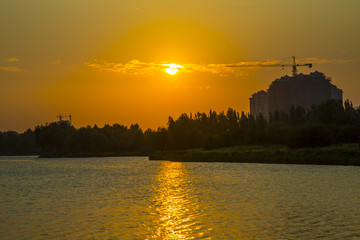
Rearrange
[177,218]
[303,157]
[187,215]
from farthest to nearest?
1. [303,157]
2. [187,215]
3. [177,218]

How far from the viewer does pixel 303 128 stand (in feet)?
375

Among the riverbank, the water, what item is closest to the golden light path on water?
the water

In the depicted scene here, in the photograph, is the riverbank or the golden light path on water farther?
the riverbank

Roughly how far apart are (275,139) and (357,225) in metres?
116

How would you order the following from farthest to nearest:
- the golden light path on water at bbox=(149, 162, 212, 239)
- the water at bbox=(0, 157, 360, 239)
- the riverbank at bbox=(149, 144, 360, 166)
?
the riverbank at bbox=(149, 144, 360, 166), the water at bbox=(0, 157, 360, 239), the golden light path on water at bbox=(149, 162, 212, 239)

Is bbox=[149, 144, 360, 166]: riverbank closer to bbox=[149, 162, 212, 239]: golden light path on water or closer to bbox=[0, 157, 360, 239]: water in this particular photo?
bbox=[0, 157, 360, 239]: water

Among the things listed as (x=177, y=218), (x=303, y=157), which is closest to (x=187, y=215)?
(x=177, y=218)

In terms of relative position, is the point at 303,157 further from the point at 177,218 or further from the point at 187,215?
the point at 177,218

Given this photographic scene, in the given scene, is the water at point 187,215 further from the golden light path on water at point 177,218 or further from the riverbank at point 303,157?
the riverbank at point 303,157

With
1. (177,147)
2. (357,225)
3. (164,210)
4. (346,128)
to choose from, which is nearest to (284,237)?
(357,225)

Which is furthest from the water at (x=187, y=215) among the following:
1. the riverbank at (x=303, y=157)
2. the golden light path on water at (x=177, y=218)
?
the riverbank at (x=303, y=157)

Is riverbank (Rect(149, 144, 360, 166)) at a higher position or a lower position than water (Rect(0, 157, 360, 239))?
higher

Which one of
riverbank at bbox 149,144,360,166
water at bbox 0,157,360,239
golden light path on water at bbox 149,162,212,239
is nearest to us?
golden light path on water at bbox 149,162,212,239

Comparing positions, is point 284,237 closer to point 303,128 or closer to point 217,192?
point 217,192
